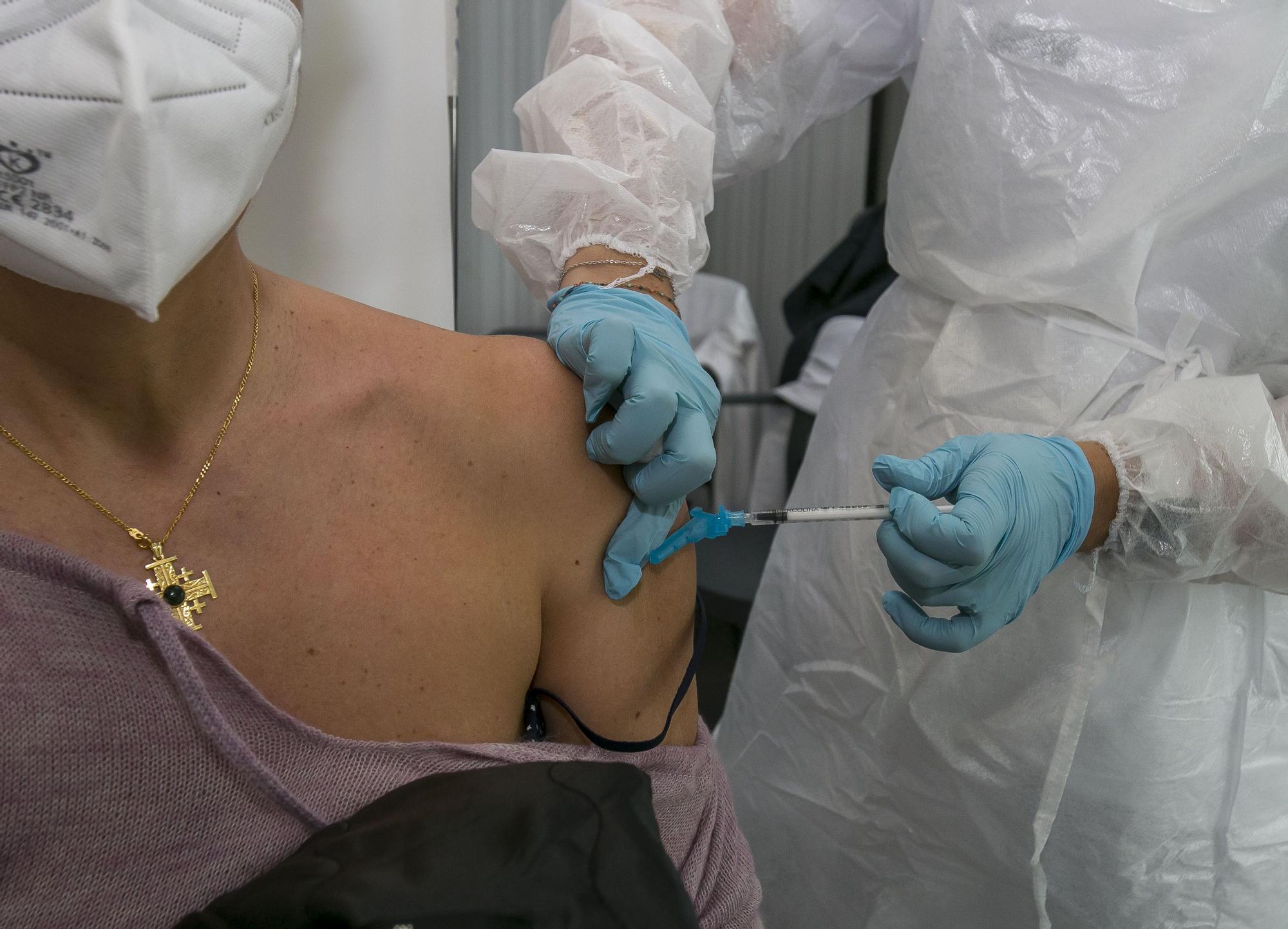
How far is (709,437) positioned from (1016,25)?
0.60 meters

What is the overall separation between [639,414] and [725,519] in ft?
0.46

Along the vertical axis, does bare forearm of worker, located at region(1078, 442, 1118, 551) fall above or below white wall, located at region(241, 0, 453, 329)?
below

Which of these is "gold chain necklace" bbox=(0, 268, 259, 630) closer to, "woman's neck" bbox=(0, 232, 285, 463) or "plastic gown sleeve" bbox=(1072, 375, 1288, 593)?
"woman's neck" bbox=(0, 232, 285, 463)

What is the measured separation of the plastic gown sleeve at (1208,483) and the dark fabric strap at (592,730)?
45 cm

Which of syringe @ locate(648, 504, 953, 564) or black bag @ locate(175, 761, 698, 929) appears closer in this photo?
black bag @ locate(175, 761, 698, 929)

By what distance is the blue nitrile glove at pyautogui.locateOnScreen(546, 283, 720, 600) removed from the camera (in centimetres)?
80

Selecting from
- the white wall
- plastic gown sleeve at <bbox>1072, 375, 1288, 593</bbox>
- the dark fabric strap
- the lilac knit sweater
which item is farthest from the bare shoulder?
plastic gown sleeve at <bbox>1072, 375, 1288, 593</bbox>

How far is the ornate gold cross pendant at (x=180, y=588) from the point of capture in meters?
0.71

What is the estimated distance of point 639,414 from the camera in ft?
2.58

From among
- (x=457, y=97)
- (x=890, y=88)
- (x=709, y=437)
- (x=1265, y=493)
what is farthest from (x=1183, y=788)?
(x=890, y=88)

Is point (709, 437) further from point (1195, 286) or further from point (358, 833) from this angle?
point (1195, 286)

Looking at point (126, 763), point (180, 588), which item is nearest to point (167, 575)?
point (180, 588)

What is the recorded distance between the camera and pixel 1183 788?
976 millimetres

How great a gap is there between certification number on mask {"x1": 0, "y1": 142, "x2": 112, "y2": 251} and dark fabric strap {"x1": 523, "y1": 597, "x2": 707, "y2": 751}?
1.64 ft
